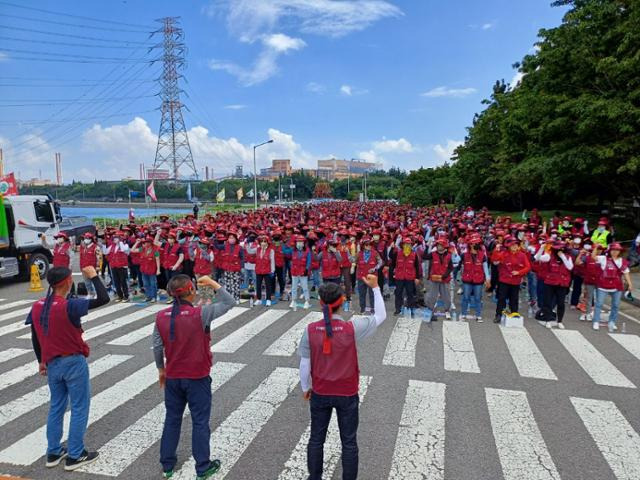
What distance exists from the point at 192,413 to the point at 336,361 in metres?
1.48

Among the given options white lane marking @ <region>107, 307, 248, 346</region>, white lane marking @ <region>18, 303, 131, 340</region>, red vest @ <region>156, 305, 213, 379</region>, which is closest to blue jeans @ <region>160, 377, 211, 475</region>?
red vest @ <region>156, 305, 213, 379</region>

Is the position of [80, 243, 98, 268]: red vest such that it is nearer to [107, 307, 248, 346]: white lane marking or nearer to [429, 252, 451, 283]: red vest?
[107, 307, 248, 346]: white lane marking

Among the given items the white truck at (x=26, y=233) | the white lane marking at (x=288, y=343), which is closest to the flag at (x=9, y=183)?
the white truck at (x=26, y=233)

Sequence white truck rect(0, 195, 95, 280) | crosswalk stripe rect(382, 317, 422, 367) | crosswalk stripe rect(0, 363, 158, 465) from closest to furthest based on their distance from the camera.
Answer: crosswalk stripe rect(0, 363, 158, 465) < crosswalk stripe rect(382, 317, 422, 367) < white truck rect(0, 195, 95, 280)

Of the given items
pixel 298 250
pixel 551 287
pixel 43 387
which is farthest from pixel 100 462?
pixel 551 287

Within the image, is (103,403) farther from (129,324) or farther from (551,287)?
(551,287)

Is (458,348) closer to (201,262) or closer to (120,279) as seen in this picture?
(201,262)

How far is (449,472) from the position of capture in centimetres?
425

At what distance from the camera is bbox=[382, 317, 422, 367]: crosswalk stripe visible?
23.7 ft

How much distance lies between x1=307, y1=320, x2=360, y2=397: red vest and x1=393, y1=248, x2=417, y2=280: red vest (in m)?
6.27

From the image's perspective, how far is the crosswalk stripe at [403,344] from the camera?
284 inches

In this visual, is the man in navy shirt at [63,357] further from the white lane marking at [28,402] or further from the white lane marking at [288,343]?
the white lane marking at [288,343]

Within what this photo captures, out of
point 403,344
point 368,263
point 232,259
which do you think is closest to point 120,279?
point 232,259

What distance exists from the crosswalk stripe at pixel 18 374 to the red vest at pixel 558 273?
9.68 m
